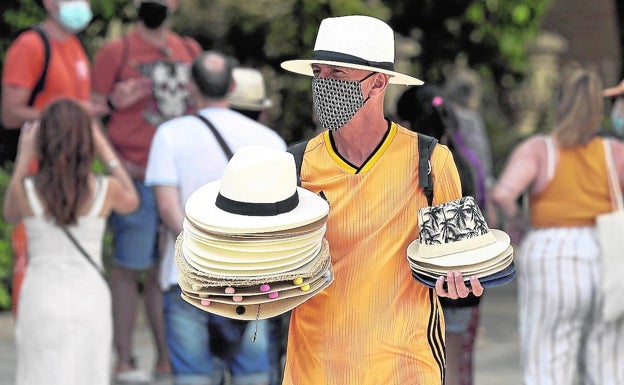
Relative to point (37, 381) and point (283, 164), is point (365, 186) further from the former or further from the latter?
point (37, 381)

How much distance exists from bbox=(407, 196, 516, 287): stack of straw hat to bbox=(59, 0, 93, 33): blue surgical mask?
161 inches

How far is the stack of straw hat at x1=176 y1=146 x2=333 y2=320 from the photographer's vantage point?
12.6 feet

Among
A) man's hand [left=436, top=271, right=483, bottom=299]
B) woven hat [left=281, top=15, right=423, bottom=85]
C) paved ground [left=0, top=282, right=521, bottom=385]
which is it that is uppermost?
woven hat [left=281, top=15, right=423, bottom=85]

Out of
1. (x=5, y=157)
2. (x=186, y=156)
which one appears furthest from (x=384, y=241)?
(x=5, y=157)

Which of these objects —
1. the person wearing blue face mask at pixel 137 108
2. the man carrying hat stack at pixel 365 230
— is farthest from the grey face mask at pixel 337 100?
the person wearing blue face mask at pixel 137 108

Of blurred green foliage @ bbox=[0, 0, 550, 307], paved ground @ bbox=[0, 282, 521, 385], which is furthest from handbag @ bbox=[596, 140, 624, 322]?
blurred green foliage @ bbox=[0, 0, 550, 307]

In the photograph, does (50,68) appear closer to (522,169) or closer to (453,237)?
(522,169)

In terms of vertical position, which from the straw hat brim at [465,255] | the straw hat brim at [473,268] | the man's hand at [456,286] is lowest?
the man's hand at [456,286]

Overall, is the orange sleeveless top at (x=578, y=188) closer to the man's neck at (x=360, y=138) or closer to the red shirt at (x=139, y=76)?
the red shirt at (x=139, y=76)

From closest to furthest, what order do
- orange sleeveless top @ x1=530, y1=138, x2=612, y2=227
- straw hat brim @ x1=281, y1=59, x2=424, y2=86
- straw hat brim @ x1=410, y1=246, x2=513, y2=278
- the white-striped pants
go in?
straw hat brim @ x1=410, y1=246, x2=513, y2=278
straw hat brim @ x1=281, y1=59, x2=424, y2=86
orange sleeveless top @ x1=530, y1=138, x2=612, y2=227
the white-striped pants

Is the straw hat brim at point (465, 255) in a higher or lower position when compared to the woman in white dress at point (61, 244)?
higher

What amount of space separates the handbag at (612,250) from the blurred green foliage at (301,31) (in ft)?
12.3

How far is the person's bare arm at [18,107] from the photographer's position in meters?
7.57

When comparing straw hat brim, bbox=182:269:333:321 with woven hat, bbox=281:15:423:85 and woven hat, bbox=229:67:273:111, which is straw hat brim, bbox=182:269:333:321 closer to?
woven hat, bbox=281:15:423:85
